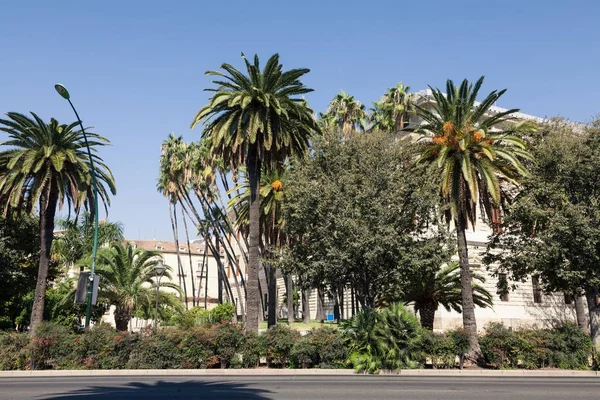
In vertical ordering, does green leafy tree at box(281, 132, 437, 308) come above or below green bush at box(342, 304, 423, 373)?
above

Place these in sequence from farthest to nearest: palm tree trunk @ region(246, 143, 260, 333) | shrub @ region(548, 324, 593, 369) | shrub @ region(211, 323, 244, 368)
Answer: palm tree trunk @ region(246, 143, 260, 333) → shrub @ region(548, 324, 593, 369) → shrub @ region(211, 323, 244, 368)

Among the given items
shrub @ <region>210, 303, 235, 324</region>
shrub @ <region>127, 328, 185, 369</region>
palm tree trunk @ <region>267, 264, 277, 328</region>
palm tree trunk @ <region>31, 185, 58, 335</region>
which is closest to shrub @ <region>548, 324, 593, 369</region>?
shrub @ <region>127, 328, 185, 369</region>

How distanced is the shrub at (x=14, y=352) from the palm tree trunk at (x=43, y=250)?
5106 millimetres

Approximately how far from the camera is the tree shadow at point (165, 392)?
1220cm

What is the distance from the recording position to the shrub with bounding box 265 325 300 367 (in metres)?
21.9

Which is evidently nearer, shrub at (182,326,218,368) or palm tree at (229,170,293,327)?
shrub at (182,326,218,368)

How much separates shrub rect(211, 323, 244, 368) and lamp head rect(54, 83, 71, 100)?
12.2 metres

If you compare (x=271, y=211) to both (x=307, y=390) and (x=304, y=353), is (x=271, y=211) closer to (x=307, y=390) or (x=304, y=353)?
(x=304, y=353)

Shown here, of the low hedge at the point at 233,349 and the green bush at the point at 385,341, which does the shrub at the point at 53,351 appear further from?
the green bush at the point at 385,341

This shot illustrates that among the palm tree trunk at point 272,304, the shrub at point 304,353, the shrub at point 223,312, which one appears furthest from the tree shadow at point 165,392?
the shrub at point 223,312

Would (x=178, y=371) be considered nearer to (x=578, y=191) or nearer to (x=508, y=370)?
(x=508, y=370)

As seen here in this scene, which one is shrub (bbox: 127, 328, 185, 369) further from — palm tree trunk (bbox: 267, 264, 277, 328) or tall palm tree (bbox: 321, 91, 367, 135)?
tall palm tree (bbox: 321, 91, 367, 135)

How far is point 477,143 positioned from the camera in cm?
2512

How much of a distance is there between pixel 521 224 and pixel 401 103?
16.2 metres
